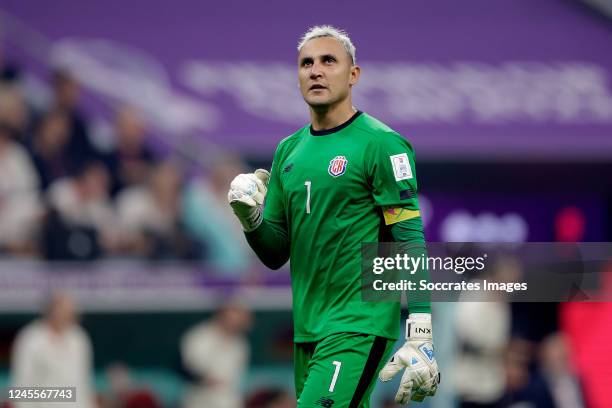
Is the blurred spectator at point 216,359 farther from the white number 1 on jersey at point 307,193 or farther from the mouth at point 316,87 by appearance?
the mouth at point 316,87

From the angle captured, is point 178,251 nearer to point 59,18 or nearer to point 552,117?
point 59,18

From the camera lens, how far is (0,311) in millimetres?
13359

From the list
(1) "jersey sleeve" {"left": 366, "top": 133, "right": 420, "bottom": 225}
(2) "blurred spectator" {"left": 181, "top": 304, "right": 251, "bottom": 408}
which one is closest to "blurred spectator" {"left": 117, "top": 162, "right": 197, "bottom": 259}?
(2) "blurred spectator" {"left": 181, "top": 304, "right": 251, "bottom": 408}

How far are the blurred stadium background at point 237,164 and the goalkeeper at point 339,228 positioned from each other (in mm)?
6736

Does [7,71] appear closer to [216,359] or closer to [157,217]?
[157,217]

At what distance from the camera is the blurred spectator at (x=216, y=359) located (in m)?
13.4

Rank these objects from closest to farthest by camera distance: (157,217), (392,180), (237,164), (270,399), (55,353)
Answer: (392,180)
(55,353)
(270,399)
(157,217)
(237,164)

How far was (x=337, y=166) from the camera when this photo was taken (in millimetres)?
6133

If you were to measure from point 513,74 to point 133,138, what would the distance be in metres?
4.51

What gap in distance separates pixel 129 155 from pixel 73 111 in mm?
789

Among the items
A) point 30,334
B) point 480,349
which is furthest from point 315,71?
point 30,334

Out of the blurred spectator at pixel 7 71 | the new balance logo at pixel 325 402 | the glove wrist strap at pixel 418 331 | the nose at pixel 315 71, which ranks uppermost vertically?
the blurred spectator at pixel 7 71

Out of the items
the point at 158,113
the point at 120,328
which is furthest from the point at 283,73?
the point at 120,328

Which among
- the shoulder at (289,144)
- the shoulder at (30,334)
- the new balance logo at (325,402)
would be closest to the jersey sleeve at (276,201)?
the shoulder at (289,144)
